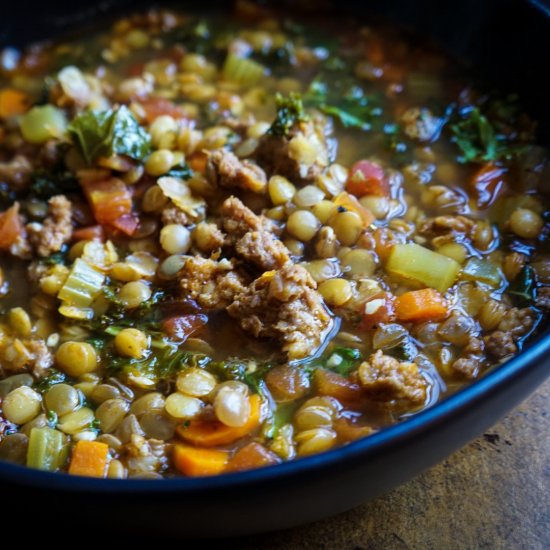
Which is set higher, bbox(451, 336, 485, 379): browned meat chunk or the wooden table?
bbox(451, 336, 485, 379): browned meat chunk

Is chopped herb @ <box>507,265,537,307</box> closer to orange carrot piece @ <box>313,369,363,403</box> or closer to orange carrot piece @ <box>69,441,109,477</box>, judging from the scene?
orange carrot piece @ <box>313,369,363,403</box>

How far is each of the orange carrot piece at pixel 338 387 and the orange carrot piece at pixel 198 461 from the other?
46 cm

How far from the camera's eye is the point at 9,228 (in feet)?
12.2

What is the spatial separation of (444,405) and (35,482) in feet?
3.93

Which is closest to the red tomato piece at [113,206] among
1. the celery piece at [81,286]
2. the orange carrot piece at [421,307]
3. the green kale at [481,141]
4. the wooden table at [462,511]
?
the celery piece at [81,286]

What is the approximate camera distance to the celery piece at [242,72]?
4586 millimetres

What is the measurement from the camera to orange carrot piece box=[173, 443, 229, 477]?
2.77 m

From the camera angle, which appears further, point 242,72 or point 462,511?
point 242,72

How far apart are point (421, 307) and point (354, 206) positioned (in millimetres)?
652

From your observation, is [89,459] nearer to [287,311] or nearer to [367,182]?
[287,311]

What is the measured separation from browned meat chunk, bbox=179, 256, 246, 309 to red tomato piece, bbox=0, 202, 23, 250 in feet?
2.98

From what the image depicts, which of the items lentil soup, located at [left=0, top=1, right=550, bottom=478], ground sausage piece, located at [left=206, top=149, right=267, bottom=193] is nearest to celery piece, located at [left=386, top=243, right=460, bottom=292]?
lentil soup, located at [left=0, top=1, right=550, bottom=478]

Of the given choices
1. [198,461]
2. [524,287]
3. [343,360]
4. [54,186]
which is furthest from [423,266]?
[54,186]

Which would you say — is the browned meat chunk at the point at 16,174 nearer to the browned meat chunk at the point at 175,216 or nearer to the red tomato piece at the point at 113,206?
the red tomato piece at the point at 113,206
